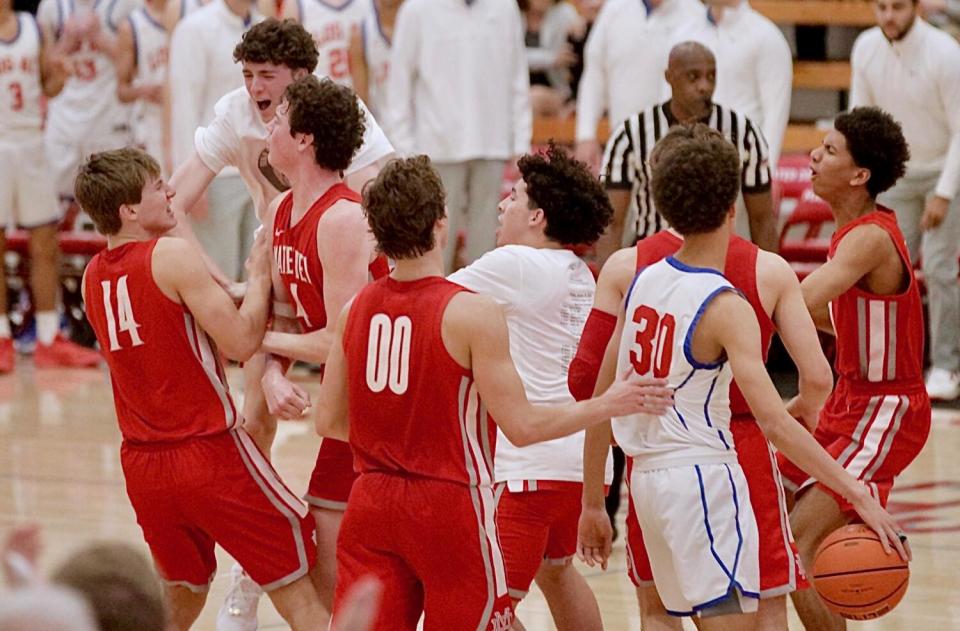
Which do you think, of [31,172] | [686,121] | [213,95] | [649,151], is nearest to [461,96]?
[213,95]

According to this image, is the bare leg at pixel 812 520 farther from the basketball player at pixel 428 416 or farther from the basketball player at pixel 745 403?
the basketball player at pixel 428 416

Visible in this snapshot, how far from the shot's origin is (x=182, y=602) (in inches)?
196

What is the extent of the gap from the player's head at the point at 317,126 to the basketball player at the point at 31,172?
742 centimetres

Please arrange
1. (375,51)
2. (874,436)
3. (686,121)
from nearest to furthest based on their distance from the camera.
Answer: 1. (874,436)
2. (686,121)
3. (375,51)

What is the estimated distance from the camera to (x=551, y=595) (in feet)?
16.8

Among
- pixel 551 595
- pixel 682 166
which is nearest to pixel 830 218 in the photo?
pixel 551 595

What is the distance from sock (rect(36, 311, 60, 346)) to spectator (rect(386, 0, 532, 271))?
9.16ft

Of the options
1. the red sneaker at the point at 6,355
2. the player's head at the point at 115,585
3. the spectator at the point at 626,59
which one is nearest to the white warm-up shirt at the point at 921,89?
the spectator at the point at 626,59

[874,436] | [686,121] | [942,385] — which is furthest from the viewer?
[942,385]

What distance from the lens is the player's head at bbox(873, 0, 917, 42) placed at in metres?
9.86

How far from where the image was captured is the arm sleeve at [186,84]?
35.8ft

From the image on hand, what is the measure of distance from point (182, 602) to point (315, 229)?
1.11 metres

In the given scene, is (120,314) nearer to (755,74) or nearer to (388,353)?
(388,353)

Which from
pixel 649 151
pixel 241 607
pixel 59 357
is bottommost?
pixel 59 357
